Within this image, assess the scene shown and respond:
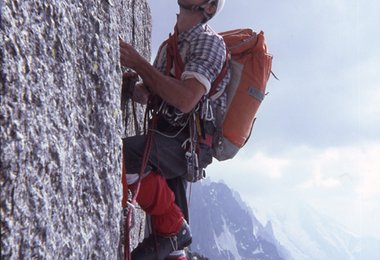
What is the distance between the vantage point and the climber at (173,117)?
4.16 meters

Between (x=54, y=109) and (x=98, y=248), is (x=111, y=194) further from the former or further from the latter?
(x=54, y=109)

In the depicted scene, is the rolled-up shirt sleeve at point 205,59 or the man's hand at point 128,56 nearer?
the rolled-up shirt sleeve at point 205,59

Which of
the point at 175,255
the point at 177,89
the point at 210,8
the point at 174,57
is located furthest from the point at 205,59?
the point at 175,255

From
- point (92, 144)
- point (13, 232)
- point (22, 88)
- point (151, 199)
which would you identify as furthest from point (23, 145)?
point (151, 199)

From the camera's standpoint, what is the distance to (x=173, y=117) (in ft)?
14.9

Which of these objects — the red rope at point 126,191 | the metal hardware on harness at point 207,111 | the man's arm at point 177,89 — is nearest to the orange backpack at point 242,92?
the metal hardware on harness at point 207,111

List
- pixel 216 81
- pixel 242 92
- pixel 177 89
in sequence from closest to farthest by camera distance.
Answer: pixel 177 89 < pixel 216 81 < pixel 242 92

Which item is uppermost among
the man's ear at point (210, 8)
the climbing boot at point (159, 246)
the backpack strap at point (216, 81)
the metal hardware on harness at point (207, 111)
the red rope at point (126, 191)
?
the man's ear at point (210, 8)

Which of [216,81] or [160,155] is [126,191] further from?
[216,81]

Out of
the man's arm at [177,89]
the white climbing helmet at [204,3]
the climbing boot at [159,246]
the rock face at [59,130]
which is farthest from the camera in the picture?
the white climbing helmet at [204,3]

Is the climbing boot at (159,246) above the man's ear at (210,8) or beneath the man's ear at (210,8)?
beneath

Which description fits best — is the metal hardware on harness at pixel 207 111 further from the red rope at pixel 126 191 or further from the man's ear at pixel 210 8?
the man's ear at pixel 210 8

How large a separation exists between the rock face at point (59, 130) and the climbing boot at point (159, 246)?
795 millimetres

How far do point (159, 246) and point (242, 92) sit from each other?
5.96 feet
